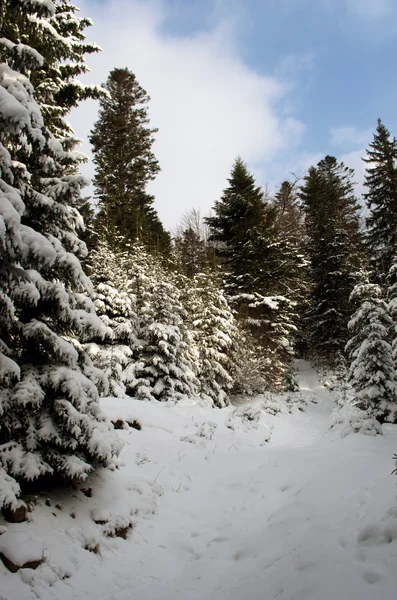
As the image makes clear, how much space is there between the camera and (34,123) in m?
4.52

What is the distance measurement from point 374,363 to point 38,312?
863cm

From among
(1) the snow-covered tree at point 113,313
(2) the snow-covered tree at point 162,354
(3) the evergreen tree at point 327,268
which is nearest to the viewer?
(2) the snow-covered tree at point 162,354

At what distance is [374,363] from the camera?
9406 mm

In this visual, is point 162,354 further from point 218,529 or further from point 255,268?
point 255,268

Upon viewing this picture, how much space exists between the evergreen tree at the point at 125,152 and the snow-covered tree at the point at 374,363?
14.6 metres

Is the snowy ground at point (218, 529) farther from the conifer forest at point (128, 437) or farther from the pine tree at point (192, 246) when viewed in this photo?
the pine tree at point (192, 246)

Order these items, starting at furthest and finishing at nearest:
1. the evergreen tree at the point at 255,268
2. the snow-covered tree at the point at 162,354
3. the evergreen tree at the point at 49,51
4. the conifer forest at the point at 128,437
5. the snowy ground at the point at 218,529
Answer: the evergreen tree at the point at 255,268 → the snow-covered tree at the point at 162,354 → the evergreen tree at the point at 49,51 → the conifer forest at the point at 128,437 → the snowy ground at the point at 218,529

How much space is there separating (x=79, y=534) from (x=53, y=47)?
29.8 ft

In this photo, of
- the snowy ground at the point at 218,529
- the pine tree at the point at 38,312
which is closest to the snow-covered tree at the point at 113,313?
the snowy ground at the point at 218,529

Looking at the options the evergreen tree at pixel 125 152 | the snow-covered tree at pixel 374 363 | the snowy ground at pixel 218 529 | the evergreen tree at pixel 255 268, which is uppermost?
the evergreen tree at pixel 125 152

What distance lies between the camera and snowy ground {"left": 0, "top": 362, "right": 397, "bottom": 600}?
3037 millimetres

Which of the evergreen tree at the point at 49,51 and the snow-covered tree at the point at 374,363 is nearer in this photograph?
the evergreen tree at the point at 49,51

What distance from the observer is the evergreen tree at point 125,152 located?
22.2 m

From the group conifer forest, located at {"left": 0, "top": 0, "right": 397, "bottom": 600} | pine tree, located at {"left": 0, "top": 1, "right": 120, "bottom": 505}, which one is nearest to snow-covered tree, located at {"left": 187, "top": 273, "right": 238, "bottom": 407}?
conifer forest, located at {"left": 0, "top": 0, "right": 397, "bottom": 600}
